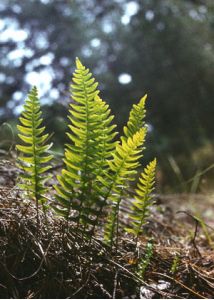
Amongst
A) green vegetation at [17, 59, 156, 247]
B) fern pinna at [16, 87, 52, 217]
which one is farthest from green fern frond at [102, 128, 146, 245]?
fern pinna at [16, 87, 52, 217]

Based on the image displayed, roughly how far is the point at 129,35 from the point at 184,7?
1.20 meters

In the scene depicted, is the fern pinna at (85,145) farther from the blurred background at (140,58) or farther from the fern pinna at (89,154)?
the blurred background at (140,58)

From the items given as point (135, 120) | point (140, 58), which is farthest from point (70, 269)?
point (140, 58)

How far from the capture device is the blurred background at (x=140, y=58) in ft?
22.2

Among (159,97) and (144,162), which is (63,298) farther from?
(159,97)

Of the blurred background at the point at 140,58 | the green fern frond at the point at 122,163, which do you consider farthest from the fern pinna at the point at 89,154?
the blurred background at the point at 140,58

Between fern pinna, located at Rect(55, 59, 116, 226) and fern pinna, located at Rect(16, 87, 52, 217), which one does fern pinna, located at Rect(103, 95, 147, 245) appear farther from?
fern pinna, located at Rect(16, 87, 52, 217)

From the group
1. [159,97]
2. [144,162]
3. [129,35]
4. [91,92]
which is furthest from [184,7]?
[91,92]

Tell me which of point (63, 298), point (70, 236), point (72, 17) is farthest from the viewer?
point (72, 17)

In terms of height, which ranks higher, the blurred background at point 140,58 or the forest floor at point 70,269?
the blurred background at point 140,58

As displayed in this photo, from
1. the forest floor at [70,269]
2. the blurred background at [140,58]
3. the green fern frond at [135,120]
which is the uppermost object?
the blurred background at [140,58]

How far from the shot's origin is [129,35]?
7715mm

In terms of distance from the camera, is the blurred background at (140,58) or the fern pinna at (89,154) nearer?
the fern pinna at (89,154)

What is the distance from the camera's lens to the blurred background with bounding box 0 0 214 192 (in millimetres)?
6762
